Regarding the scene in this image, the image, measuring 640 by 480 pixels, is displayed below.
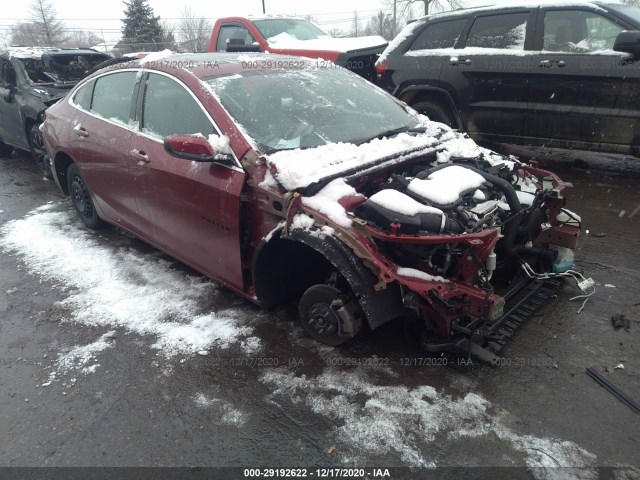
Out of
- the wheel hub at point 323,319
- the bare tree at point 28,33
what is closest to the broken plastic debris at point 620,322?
the wheel hub at point 323,319

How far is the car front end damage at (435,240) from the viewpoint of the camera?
8.15 ft

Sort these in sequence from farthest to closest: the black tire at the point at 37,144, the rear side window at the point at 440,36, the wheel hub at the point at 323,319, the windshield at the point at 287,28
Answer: the windshield at the point at 287,28 < the black tire at the point at 37,144 < the rear side window at the point at 440,36 < the wheel hub at the point at 323,319

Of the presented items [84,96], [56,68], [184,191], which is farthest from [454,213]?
[56,68]

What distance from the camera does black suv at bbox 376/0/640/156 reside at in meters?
5.05

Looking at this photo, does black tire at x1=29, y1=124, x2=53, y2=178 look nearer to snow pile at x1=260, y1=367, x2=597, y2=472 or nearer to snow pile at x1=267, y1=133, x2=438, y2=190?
snow pile at x1=267, y1=133, x2=438, y2=190

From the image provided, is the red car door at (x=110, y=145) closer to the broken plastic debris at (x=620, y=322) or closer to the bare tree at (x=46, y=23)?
the broken plastic debris at (x=620, y=322)

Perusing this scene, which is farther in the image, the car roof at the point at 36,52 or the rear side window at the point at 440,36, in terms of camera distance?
the car roof at the point at 36,52

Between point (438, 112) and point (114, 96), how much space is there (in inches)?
161

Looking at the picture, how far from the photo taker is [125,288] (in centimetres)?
387

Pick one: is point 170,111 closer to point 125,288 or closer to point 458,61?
point 125,288

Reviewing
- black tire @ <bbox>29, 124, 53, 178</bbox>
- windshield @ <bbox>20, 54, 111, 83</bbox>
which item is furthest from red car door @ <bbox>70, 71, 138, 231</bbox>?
windshield @ <bbox>20, 54, 111, 83</bbox>

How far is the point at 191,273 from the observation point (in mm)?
4062

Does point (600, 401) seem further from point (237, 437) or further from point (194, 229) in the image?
point (194, 229)

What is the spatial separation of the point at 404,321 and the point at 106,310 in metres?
2.26
